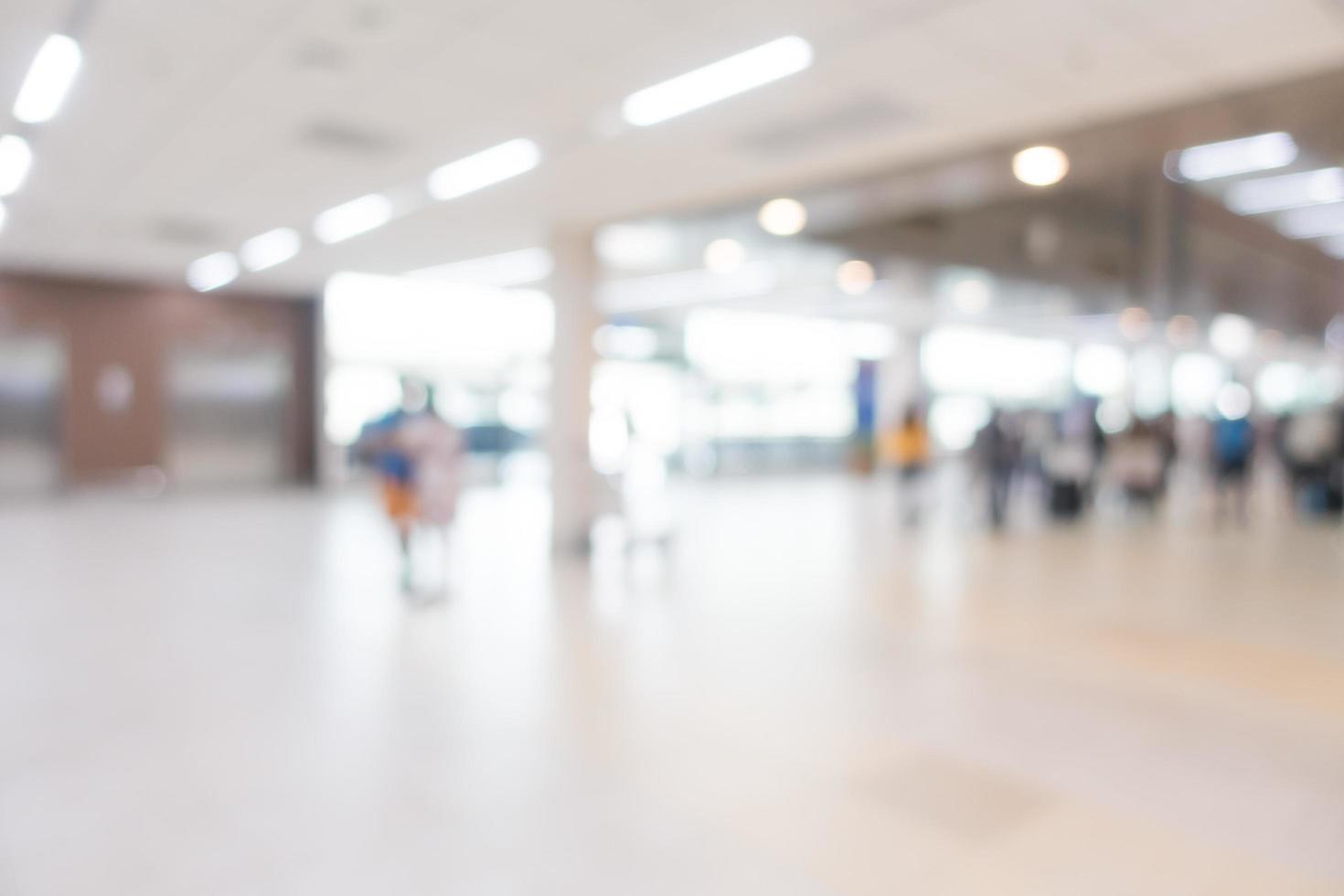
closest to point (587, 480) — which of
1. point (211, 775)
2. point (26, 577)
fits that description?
point (26, 577)

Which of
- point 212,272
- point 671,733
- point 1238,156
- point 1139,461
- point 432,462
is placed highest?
point 212,272

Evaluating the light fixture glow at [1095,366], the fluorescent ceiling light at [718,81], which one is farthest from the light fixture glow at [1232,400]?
the fluorescent ceiling light at [718,81]

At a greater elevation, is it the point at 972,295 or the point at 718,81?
the point at 972,295

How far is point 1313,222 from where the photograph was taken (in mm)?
12422

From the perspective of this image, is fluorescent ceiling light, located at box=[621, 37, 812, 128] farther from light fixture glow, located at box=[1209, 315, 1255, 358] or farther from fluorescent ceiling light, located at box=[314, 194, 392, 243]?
light fixture glow, located at box=[1209, 315, 1255, 358]

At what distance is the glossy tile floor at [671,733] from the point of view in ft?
10.4

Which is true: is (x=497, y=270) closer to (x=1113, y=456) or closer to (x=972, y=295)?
(x=972, y=295)

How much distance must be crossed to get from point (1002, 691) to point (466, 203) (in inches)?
300

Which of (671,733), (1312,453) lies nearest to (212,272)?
(671,733)

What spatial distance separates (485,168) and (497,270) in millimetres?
7183

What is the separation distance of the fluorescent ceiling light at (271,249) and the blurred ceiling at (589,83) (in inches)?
99.2

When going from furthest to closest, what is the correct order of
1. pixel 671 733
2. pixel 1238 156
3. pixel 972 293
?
pixel 972 293, pixel 1238 156, pixel 671 733

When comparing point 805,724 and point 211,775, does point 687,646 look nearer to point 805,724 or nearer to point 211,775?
point 805,724

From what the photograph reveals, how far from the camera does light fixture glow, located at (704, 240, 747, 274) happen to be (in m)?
12.2
